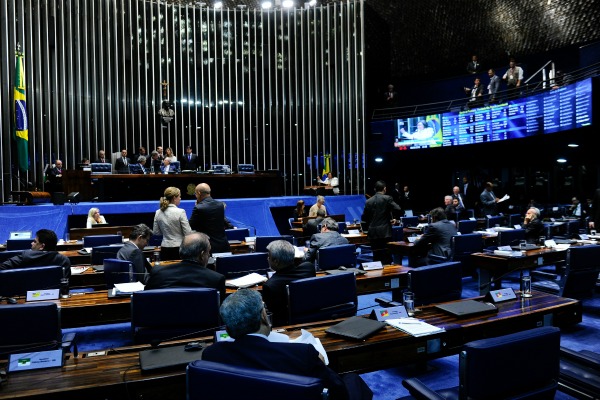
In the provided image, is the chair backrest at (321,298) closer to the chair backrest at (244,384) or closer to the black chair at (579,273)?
the chair backrest at (244,384)

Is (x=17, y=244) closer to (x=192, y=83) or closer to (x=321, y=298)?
(x=321, y=298)

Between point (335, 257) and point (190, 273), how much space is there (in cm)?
185

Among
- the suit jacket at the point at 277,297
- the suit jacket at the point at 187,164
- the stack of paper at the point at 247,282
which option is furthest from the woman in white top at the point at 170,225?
the suit jacket at the point at 187,164

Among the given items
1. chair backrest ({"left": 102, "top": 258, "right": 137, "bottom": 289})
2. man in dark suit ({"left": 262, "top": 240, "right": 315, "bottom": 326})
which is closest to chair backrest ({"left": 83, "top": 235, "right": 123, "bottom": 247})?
chair backrest ({"left": 102, "top": 258, "right": 137, "bottom": 289})

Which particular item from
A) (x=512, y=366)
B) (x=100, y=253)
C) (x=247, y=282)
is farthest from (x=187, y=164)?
(x=512, y=366)

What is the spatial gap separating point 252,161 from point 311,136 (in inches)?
87.6

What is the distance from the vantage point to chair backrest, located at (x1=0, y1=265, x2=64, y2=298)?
3.47 m

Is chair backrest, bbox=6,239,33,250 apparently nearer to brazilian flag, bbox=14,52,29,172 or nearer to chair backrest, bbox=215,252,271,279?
chair backrest, bbox=215,252,271,279

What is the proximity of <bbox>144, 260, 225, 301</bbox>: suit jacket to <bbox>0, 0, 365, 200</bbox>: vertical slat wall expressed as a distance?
1107cm

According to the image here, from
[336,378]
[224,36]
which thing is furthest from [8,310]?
[224,36]

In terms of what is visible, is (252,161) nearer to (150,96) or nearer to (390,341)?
(150,96)

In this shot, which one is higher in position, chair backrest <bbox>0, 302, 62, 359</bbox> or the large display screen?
the large display screen

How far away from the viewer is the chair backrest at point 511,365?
1.71m

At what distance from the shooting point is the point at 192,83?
15.1 metres
